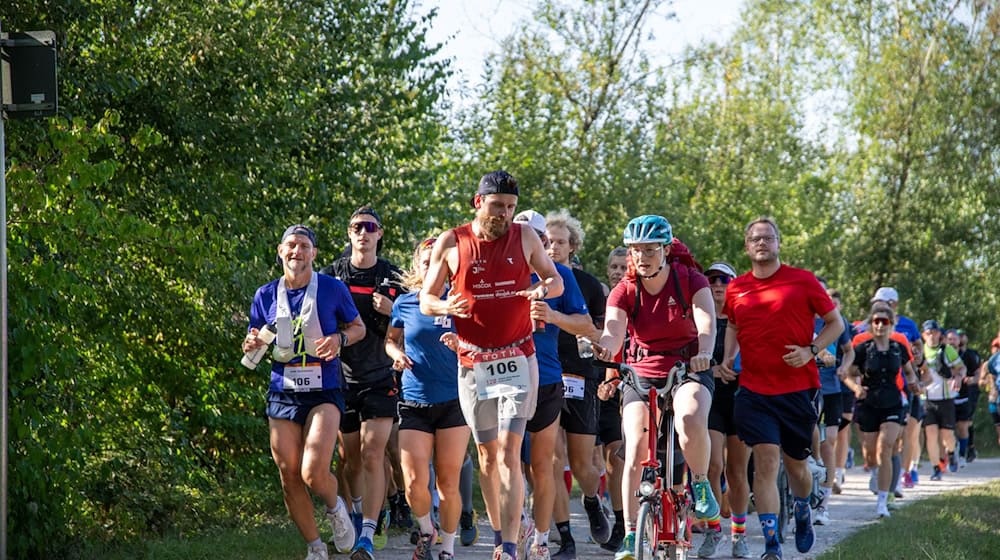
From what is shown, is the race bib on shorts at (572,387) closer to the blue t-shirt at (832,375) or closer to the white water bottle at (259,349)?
the white water bottle at (259,349)

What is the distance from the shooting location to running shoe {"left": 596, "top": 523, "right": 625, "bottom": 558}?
10.6 metres

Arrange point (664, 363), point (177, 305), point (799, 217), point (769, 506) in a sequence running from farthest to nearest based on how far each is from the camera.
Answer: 1. point (799, 217)
2. point (177, 305)
3. point (769, 506)
4. point (664, 363)

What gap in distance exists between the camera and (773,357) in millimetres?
9703

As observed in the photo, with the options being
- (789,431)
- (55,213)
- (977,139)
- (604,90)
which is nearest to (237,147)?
(55,213)

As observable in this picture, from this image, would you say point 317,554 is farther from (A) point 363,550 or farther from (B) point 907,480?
(B) point 907,480

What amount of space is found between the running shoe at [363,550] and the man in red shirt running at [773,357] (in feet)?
8.76

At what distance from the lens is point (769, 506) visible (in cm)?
970

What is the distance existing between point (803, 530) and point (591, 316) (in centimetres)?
222

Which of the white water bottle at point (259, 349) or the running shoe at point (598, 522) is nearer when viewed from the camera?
the white water bottle at point (259, 349)

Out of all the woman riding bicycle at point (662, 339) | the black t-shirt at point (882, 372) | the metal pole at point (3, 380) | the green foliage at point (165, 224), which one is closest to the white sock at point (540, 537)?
the woman riding bicycle at point (662, 339)

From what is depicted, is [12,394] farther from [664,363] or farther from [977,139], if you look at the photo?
[977,139]

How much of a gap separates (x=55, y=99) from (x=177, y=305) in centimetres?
395

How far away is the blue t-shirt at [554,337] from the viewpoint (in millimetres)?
9164

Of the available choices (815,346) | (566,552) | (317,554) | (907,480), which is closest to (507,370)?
(317,554)
